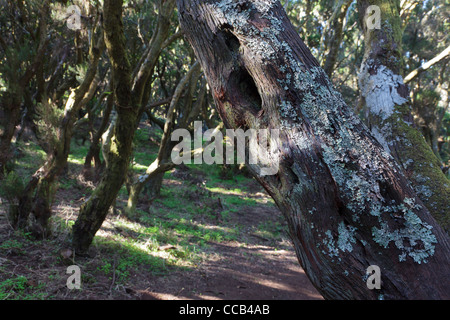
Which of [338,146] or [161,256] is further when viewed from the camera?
[161,256]

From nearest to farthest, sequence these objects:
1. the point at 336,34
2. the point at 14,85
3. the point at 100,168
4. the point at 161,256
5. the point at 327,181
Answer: the point at 327,181
the point at 161,256
the point at 336,34
the point at 14,85
the point at 100,168

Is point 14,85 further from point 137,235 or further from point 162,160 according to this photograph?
point 137,235

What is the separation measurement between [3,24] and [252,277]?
8.64 meters

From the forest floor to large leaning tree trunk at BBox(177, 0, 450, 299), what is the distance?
117 inches

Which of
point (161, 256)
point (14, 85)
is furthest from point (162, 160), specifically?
point (14, 85)

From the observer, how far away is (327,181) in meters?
1.03

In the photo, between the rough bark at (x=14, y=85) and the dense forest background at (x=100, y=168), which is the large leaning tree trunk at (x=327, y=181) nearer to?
the dense forest background at (x=100, y=168)

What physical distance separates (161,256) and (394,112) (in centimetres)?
395

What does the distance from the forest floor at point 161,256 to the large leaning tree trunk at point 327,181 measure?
296 centimetres

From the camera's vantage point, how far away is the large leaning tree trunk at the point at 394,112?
166 cm

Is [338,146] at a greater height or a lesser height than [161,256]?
greater

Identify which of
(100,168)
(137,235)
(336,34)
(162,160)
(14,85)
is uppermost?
(336,34)

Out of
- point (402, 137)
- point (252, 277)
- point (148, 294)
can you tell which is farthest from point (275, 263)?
point (402, 137)

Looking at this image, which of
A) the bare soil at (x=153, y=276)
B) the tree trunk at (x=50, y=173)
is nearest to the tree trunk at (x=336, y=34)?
the bare soil at (x=153, y=276)
